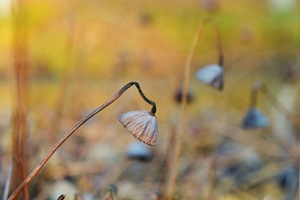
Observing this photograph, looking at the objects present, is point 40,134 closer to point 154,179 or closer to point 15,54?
point 154,179

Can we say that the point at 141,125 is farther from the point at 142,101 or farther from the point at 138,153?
the point at 142,101

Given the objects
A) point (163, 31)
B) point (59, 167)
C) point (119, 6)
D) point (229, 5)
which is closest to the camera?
point (59, 167)

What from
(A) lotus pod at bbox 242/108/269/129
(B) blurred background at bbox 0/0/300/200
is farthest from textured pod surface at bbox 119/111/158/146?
Result: (A) lotus pod at bbox 242/108/269/129

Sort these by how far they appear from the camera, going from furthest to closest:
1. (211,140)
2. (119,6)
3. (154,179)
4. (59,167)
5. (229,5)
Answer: (229,5) < (119,6) < (211,140) < (154,179) < (59,167)

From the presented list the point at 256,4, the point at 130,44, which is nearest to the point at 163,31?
the point at 130,44

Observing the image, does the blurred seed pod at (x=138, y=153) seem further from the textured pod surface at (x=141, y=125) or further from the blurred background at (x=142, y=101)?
the textured pod surface at (x=141, y=125)

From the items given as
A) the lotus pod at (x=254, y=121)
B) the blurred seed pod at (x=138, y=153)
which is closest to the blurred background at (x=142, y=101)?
the blurred seed pod at (x=138, y=153)

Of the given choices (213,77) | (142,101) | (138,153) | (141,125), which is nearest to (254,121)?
(213,77)
